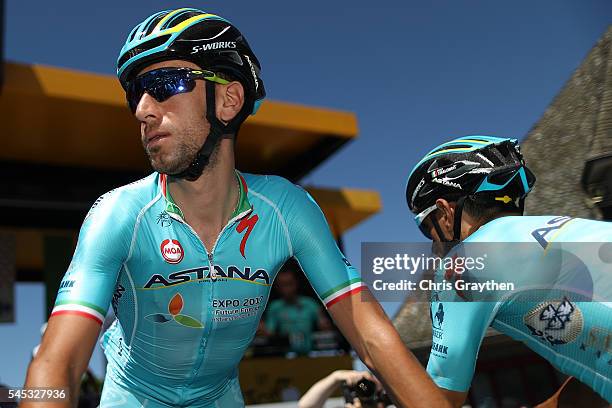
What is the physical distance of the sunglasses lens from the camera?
Answer: 2.53 meters

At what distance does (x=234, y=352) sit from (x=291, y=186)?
740 mm

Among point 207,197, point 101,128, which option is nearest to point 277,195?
point 207,197

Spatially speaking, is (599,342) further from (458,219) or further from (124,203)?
(124,203)

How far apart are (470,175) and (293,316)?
511 inches

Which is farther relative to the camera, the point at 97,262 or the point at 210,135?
the point at 210,135

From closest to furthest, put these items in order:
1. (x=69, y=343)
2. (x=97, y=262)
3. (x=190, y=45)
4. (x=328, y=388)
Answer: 1. (x=69, y=343)
2. (x=97, y=262)
3. (x=190, y=45)
4. (x=328, y=388)

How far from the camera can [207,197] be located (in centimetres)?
265

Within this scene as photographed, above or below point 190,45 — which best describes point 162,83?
below

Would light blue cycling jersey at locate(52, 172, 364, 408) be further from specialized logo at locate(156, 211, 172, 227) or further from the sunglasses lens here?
the sunglasses lens

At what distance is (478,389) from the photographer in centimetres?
700

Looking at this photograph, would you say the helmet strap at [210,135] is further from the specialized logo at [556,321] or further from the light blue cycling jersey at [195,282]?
the specialized logo at [556,321]

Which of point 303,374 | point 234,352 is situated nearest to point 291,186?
point 234,352

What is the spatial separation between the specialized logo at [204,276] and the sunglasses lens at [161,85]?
687mm

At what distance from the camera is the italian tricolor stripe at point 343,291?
247 cm
